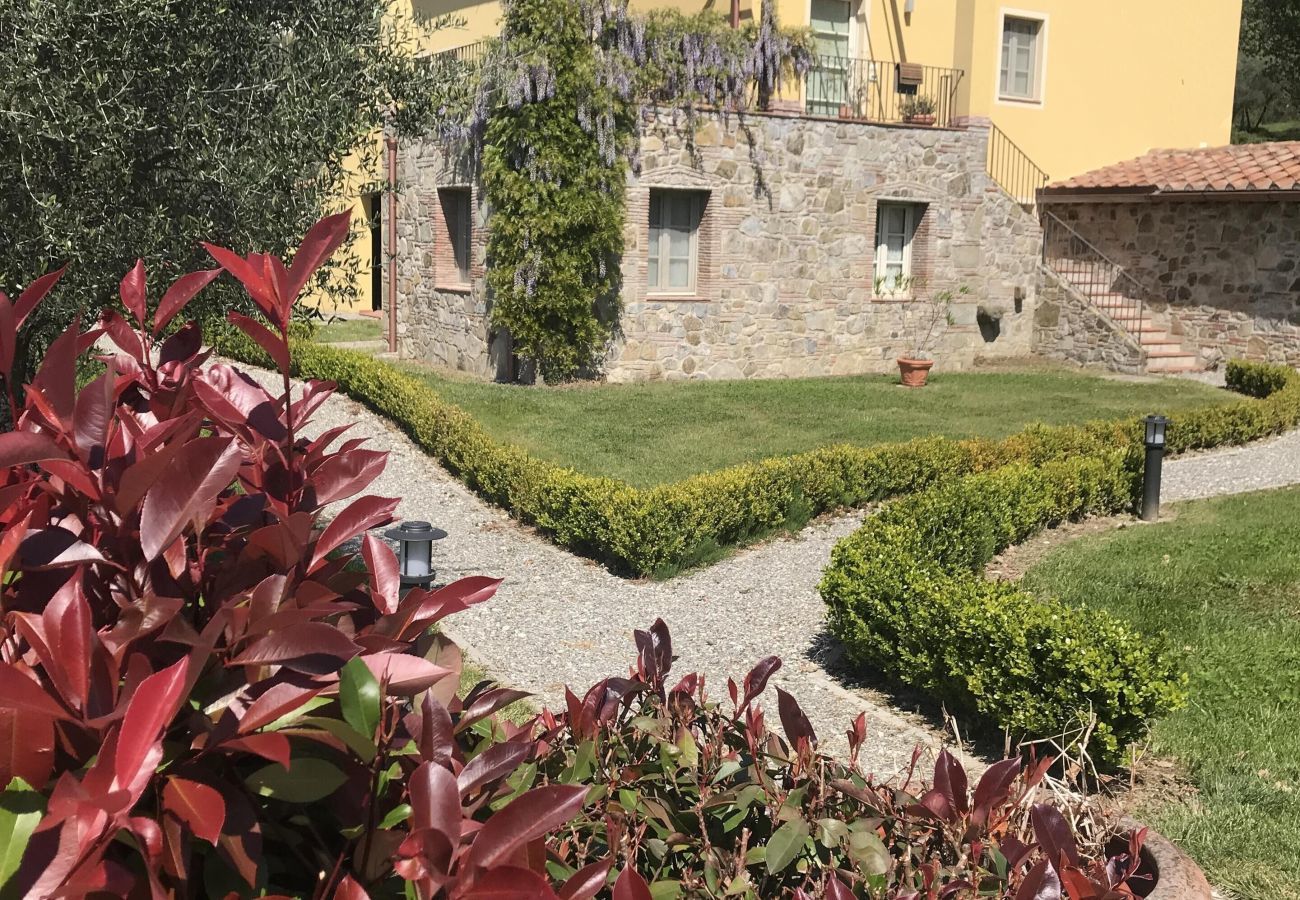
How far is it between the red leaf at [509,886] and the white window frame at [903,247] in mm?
17058

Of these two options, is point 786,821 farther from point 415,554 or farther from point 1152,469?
point 1152,469

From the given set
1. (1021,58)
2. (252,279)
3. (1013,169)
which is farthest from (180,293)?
(1021,58)

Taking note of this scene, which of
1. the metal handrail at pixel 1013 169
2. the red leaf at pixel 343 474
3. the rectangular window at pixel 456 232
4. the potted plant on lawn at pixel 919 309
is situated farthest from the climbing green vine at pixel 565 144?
the red leaf at pixel 343 474

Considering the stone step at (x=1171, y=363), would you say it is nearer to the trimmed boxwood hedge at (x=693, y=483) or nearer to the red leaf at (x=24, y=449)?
the trimmed boxwood hedge at (x=693, y=483)

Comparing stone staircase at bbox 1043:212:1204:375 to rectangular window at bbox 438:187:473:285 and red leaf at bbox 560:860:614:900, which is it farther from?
red leaf at bbox 560:860:614:900

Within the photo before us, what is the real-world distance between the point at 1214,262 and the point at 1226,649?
1454 centimetres

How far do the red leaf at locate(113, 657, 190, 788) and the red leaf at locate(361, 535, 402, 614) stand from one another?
478 mm

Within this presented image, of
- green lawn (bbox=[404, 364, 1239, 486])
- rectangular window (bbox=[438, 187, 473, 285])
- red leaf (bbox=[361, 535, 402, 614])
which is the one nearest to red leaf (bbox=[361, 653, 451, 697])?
red leaf (bbox=[361, 535, 402, 614])

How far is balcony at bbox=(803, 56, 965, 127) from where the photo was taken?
17.9 m

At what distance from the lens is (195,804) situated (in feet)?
4.50

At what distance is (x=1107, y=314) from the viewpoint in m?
19.2

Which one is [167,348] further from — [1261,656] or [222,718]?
[1261,656]

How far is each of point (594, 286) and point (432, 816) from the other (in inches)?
545

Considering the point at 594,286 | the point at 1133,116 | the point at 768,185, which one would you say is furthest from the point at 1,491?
the point at 1133,116
